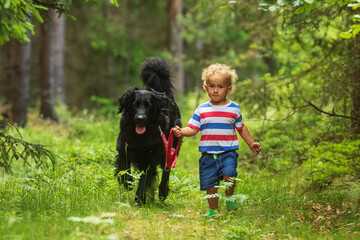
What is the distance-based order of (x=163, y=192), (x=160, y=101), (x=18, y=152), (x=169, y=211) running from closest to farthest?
(x=18, y=152) < (x=169, y=211) < (x=160, y=101) < (x=163, y=192)

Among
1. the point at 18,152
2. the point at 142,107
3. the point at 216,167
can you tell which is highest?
the point at 142,107

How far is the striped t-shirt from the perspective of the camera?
4.51 m

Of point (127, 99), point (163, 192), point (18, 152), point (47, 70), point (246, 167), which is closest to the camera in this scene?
point (18, 152)

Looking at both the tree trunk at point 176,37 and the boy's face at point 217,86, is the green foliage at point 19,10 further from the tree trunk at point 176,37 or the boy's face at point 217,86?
the tree trunk at point 176,37

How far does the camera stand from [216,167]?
457 centimetres

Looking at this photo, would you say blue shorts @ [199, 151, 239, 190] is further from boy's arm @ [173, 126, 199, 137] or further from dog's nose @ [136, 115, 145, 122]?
dog's nose @ [136, 115, 145, 122]

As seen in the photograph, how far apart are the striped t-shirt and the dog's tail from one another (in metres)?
1.80

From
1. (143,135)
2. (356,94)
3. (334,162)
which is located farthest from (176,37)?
Result: (143,135)

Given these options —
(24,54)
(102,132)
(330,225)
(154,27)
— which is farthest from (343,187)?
(154,27)

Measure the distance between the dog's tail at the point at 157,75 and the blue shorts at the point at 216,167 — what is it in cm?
193

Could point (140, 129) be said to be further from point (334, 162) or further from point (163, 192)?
point (334, 162)

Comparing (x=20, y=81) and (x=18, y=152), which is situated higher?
(x=20, y=81)

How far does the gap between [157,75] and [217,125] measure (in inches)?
80.5

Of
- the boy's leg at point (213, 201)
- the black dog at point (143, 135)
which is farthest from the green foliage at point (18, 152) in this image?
the boy's leg at point (213, 201)
